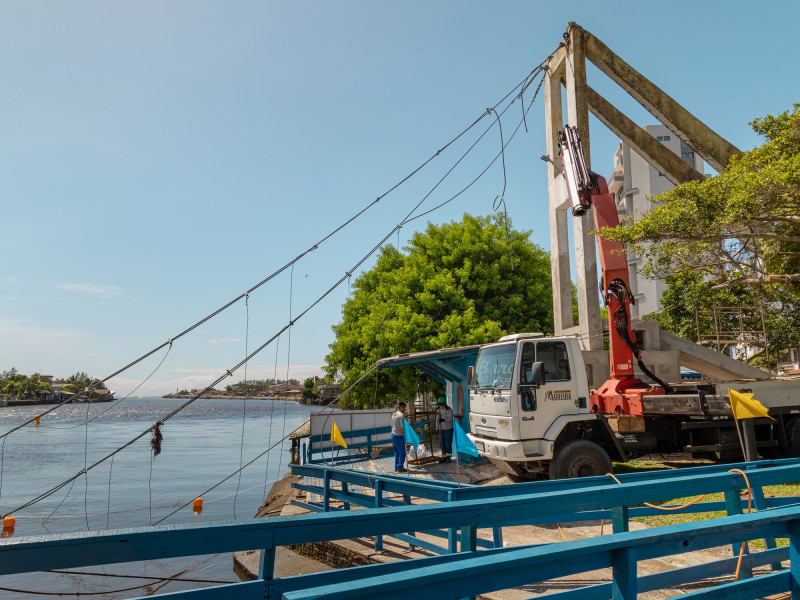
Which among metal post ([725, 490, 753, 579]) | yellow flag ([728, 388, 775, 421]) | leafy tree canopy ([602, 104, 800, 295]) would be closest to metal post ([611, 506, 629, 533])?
metal post ([725, 490, 753, 579])

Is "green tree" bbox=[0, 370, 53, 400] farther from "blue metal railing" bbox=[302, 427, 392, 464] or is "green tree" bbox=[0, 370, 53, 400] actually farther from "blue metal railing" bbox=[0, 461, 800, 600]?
"blue metal railing" bbox=[0, 461, 800, 600]

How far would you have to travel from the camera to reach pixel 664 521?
29.9 ft

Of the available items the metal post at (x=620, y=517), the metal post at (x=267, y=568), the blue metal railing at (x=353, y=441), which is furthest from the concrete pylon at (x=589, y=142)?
the metal post at (x=267, y=568)

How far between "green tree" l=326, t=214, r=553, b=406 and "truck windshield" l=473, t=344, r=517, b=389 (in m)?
14.1

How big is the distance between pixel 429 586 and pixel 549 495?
71.9 inches

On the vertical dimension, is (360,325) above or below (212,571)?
above

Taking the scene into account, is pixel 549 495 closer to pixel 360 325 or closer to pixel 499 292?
pixel 499 292

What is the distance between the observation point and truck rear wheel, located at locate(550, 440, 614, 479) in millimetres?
10977

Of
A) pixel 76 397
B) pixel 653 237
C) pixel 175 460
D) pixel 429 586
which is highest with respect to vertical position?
pixel 653 237

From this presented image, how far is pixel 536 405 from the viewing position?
11.1 meters

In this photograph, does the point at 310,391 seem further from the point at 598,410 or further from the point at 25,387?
the point at 598,410

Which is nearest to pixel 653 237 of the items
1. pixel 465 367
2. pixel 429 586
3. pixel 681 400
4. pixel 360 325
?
pixel 681 400

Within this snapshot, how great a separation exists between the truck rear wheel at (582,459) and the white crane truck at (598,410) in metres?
0.02

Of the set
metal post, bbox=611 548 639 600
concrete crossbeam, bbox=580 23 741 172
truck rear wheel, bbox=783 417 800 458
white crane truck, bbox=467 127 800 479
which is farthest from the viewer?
concrete crossbeam, bbox=580 23 741 172
